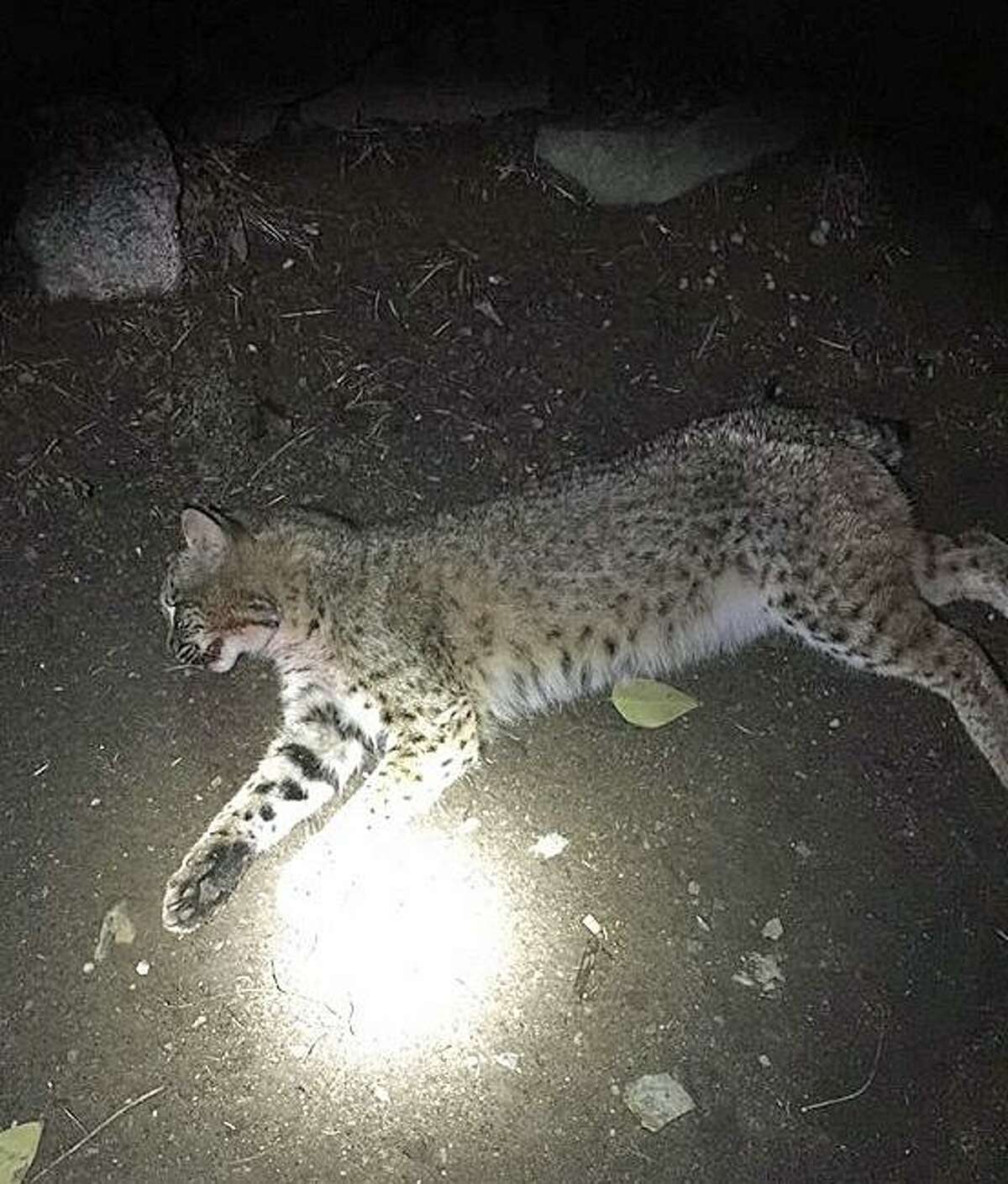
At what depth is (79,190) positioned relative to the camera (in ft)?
14.5

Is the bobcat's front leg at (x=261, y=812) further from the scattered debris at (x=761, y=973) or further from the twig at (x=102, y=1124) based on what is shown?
the scattered debris at (x=761, y=973)

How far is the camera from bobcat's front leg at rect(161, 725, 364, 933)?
3670mm

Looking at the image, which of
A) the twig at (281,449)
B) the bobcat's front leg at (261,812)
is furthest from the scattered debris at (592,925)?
the twig at (281,449)

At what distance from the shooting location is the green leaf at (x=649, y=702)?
4.01 meters

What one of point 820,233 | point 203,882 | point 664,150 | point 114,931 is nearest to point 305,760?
point 203,882

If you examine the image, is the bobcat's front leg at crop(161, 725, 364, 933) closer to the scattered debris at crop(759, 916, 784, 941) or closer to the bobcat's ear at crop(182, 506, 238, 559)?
the bobcat's ear at crop(182, 506, 238, 559)

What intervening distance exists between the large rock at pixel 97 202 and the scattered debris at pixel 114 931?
1.98 meters

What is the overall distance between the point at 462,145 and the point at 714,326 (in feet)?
3.48

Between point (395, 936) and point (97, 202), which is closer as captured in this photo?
point (395, 936)

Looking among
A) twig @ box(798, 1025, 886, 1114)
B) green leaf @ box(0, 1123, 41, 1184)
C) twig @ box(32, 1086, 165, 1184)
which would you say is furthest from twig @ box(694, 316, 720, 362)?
green leaf @ box(0, 1123, 41, 1184)

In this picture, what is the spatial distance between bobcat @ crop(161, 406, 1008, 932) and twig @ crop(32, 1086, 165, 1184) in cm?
69

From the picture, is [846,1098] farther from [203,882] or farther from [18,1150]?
[18,1150]

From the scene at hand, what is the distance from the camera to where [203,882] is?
368cm

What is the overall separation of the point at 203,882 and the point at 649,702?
1.33 meters
